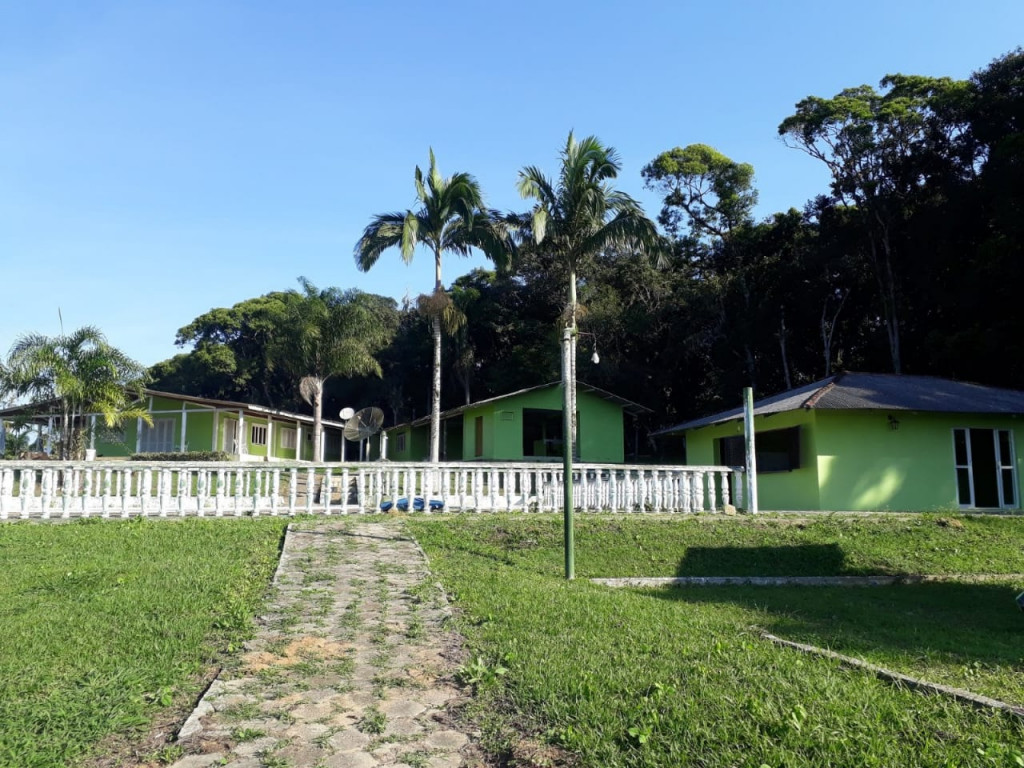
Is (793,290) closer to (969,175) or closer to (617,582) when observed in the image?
(969,175)

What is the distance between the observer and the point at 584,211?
21203 mm

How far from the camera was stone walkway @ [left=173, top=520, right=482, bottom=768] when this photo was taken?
3.84 m

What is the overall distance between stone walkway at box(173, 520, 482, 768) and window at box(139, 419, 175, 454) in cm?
2591

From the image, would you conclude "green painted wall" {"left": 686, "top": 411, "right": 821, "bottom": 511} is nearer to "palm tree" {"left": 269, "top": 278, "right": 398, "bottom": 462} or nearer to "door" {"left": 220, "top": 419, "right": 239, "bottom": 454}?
"palm tree" {"left": 269, "top": 278, "right": 398, "bottom": 462}

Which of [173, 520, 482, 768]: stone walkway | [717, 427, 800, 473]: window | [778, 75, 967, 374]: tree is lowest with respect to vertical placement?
[173, 520, 482, 768]: stone walkway

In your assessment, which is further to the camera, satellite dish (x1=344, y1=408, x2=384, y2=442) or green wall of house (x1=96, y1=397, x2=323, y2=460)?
green wall of house (x1=96, y1=397, x2=323, y2=460)

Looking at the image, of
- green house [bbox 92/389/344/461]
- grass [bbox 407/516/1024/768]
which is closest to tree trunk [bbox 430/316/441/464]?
grass [bbox 407/516/1024/768]

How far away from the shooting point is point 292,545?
931cm

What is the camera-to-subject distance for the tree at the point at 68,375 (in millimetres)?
17969

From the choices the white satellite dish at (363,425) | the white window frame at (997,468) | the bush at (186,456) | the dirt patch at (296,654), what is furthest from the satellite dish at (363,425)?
the dirt patch at (296,654)

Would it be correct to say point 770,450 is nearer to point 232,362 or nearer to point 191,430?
point 191,430

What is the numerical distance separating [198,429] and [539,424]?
529 inches

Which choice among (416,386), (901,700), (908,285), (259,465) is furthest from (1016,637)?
(416,386)

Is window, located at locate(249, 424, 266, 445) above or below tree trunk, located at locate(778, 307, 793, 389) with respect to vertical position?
below
